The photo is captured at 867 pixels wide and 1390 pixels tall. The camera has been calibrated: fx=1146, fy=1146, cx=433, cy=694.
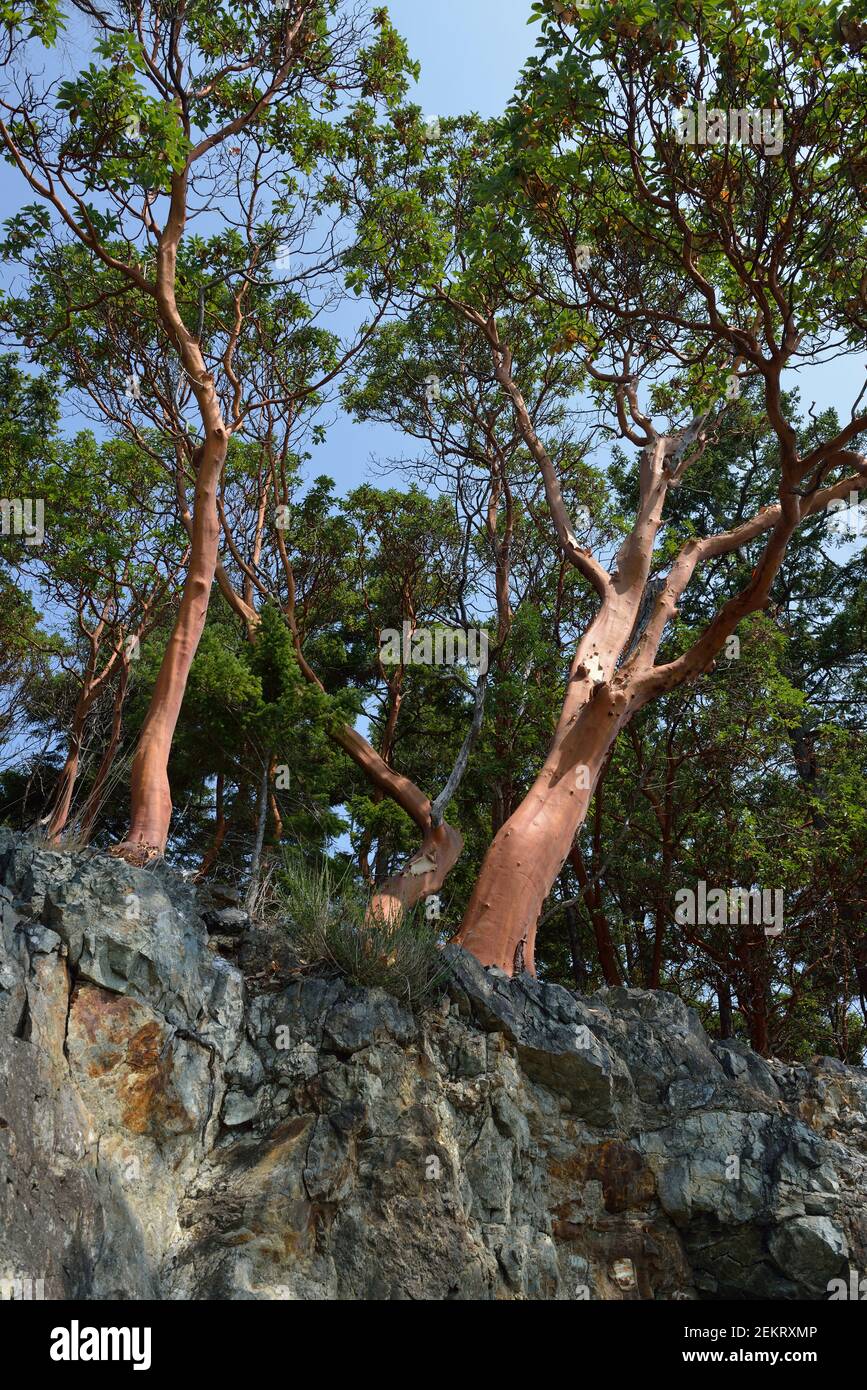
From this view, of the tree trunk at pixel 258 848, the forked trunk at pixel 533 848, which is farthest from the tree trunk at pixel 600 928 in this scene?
the tree trunk at pixel 258 848

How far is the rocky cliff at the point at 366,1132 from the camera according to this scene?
20.5ft

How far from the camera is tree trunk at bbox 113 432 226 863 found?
915cm

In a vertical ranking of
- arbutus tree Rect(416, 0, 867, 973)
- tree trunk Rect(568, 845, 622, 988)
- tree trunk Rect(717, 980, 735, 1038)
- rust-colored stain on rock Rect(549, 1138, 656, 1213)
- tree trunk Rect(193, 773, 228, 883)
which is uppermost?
arbutus tree Rect(416, 0, 867, 973)

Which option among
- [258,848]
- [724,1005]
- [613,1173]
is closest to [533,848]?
[258,848]

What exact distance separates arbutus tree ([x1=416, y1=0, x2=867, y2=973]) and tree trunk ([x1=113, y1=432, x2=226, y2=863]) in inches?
109

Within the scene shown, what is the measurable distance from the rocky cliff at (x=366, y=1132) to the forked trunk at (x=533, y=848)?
857 millimetres

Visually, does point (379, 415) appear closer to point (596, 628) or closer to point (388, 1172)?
point (596, 628)

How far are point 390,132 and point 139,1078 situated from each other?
11134 mm

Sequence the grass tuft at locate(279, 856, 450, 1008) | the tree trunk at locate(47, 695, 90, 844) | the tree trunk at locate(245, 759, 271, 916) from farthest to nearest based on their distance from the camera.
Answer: the tree trunk at locate(47, 695, 90, 844) < the tree trunk at locate(245, 759, 271, 916) < the grass tuft at locate(279, 856, 450, 1008)

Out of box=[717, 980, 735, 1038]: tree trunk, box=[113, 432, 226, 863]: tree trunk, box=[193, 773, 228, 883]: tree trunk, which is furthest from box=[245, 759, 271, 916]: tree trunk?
box=[717, 980, 735, 1038]: tree trunk

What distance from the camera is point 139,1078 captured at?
22.4 feet

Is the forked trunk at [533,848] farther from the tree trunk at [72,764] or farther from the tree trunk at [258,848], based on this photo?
the tree trunk at [72,764]

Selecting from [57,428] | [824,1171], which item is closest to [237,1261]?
[824,1171]

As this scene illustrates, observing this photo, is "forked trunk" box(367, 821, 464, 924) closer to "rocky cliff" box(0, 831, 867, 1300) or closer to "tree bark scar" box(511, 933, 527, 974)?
"tree bark scar" box(511, 933, 527, 974)
